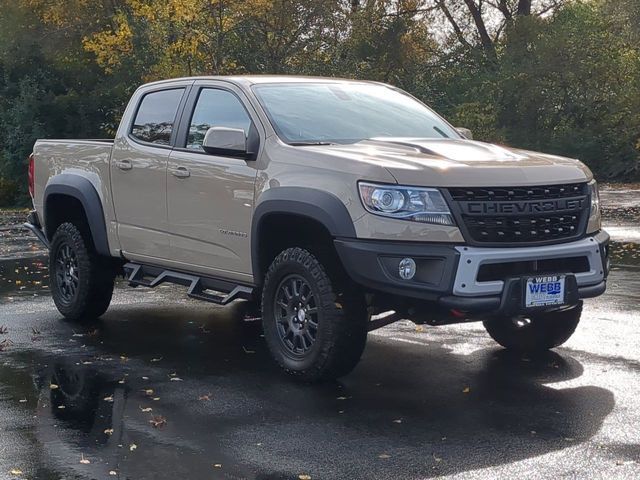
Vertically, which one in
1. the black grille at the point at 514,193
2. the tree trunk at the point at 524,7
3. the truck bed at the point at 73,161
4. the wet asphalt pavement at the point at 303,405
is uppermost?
the tree trunk at the point at 524,7

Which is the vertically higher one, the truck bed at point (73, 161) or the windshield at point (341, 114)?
the windshield at point (341, 114)

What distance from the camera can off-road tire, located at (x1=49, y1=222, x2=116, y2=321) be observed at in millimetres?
9203

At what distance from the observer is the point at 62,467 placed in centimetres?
523

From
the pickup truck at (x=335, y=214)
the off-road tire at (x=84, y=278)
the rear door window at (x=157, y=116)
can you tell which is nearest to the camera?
the pickup truck at (x=335, y=214)

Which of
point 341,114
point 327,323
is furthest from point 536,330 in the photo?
point 341,114

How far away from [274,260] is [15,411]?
186 cm

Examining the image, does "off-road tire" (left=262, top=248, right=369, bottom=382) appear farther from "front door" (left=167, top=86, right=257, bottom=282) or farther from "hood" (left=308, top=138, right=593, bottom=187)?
"hood" (left=308, top=138, right=593, bottom=187)

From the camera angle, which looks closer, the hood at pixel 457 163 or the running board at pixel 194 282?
the hood at pixel 457 163

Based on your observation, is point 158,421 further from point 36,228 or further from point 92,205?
point 36,228

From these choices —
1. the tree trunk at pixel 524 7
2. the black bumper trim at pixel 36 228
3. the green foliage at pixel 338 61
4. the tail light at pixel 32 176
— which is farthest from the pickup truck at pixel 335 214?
the tree trunk at pixel 524 7

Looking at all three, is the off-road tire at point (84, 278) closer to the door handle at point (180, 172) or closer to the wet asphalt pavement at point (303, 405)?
the wet asphalt pavement at point (303, 405)

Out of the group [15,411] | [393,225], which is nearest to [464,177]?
[393,225]

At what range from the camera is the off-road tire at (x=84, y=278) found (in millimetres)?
9203

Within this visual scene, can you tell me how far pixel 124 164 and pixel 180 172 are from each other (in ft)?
2.87
